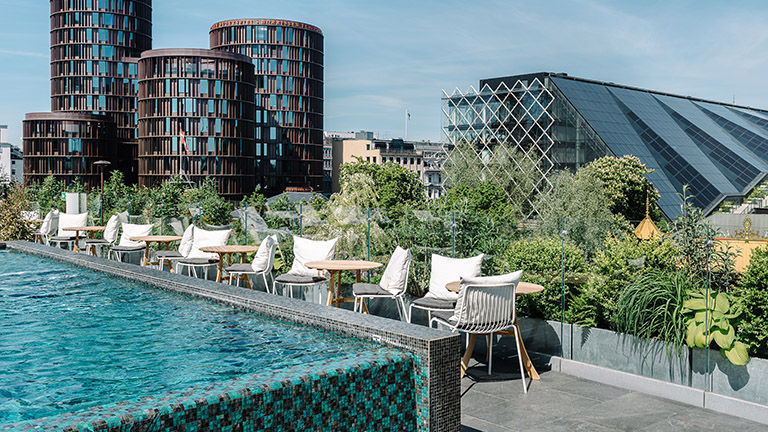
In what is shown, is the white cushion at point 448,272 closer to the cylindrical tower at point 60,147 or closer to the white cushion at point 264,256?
the white cushion at point 264,256

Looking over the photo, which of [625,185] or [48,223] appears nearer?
[48,223]

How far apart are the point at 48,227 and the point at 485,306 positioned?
14.6 meters

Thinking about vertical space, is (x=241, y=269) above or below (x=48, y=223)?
below

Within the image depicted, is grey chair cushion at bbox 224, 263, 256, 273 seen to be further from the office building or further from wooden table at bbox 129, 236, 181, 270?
the office building

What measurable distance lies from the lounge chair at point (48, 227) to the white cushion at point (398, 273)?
1234cm

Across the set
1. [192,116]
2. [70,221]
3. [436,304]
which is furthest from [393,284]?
[192,116]

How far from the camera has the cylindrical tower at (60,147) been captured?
70562mm

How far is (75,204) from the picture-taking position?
63.9ft

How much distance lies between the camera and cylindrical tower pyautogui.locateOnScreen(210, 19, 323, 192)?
8169 cm

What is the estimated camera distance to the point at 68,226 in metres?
16.8

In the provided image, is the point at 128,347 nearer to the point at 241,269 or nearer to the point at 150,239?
the point at 241,269

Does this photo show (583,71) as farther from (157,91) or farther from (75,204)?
(75,204)

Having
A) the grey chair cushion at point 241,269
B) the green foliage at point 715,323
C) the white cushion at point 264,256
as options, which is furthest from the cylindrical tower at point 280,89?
the green foliage at point 715,323

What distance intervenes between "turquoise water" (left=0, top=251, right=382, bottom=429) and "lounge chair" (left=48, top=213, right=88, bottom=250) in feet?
27.6
